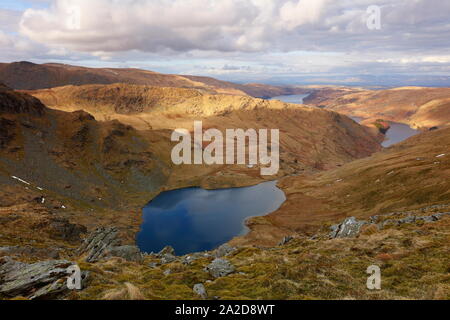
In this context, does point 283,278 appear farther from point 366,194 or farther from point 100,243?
point 366,194

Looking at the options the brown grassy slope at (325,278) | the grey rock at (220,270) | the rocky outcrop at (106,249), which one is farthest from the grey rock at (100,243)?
the grey rock at (220,270)

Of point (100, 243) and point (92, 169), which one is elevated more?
point (100, 243)

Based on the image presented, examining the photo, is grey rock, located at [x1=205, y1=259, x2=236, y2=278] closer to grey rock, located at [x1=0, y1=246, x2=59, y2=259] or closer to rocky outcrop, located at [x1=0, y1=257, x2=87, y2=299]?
rocky outcrop, located at [x1=0, y1=257, x2=87, y2=299]

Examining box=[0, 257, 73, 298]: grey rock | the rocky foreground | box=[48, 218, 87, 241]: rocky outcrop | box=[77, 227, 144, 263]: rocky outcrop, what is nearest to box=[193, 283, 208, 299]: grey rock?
the rocky foreground

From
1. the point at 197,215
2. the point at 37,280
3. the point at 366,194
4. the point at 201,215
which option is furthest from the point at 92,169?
the point at 37,280

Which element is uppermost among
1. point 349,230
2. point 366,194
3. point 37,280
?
point 37,280
